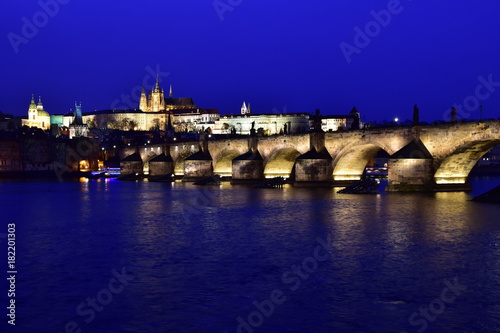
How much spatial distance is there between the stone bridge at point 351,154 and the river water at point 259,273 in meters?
12.8

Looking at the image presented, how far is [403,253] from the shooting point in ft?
53.4

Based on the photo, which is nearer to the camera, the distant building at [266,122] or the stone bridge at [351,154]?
the stone bridge at [351,154]

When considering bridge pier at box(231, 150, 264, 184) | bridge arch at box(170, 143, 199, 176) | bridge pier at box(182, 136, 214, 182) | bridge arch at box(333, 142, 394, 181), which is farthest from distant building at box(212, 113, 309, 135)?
bridge arch at box(333, 142, 394, 181)

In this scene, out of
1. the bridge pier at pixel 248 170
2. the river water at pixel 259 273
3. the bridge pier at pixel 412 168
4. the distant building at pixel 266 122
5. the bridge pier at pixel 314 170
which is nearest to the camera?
the river water at pixel 259 273

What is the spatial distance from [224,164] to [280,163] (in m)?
9.61

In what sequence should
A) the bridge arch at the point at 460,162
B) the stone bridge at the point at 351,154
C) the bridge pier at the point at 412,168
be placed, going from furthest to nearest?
1. the bridge pier at the point at 412,168
2. the stone bridge at the point at 351,154
3. the bridge arch at the point at 460,162

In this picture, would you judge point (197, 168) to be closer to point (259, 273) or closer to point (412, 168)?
point (412, 168)

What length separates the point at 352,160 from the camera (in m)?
50.1

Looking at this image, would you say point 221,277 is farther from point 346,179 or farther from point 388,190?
point 346,179

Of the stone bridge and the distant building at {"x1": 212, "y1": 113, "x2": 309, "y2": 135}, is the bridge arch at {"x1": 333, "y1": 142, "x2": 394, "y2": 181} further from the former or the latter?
the distant building at {"x1": 212, "y1": 113, "x2": 309, "y2": 135}

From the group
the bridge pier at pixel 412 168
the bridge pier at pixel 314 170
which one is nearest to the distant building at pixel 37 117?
the bridge pier at pixel 314 170

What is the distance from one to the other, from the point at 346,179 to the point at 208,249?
114ft

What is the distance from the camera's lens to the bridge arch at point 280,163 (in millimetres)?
57875

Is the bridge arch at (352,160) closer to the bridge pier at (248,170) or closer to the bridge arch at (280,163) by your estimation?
the bridge arch at (280,163)
